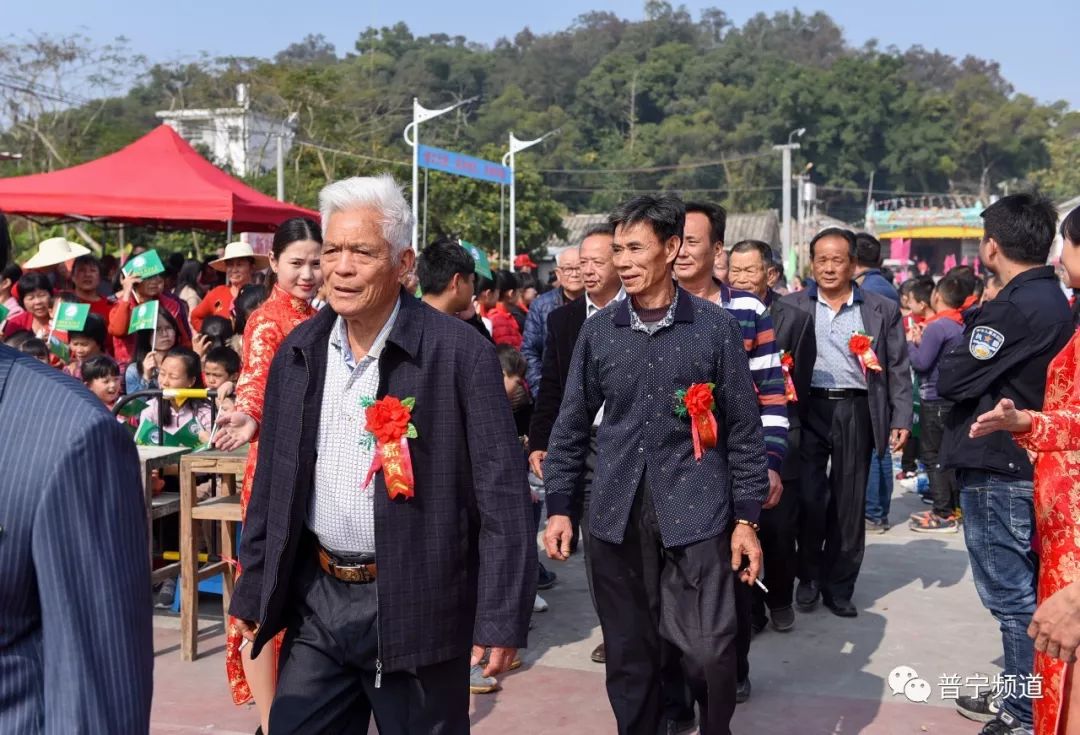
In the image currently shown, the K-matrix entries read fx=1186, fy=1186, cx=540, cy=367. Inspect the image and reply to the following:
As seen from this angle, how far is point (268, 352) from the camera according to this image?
3820 millimetres

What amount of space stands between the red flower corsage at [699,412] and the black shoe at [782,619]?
233cm

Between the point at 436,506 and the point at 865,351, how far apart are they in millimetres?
3951

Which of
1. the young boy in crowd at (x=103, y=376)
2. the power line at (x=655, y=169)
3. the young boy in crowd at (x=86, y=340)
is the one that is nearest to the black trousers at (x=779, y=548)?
the young boy in crowd at (x=103, y=376)

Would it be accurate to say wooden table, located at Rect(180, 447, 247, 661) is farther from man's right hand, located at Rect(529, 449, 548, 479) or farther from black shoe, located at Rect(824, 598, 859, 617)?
black shoe, located at Rect(824, 598, 859, 617)

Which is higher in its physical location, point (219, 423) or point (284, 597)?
point (219, 423)

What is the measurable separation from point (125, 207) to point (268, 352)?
709 cm

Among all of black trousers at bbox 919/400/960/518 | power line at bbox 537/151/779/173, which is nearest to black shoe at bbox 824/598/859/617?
black trousers at bbox 919/400/960/518

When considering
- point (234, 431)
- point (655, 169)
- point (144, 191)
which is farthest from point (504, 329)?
point (655, 169)

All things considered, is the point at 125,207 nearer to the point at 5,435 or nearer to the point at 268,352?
the point at 268,352

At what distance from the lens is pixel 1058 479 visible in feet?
10.2

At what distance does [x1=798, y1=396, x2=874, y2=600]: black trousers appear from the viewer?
241 inches

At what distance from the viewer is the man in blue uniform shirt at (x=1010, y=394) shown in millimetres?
4293

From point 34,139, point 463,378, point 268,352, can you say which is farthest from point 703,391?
point 34,139

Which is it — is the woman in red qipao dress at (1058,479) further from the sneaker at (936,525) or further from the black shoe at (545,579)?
the sneaker at (936,525)
